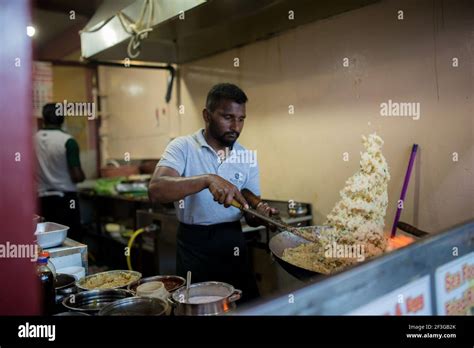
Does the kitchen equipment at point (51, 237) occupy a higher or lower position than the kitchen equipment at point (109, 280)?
higher

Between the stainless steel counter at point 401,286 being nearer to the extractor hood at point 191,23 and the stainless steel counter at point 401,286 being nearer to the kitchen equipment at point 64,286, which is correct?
the kitchen equipment at point 64,286

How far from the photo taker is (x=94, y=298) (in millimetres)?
1263

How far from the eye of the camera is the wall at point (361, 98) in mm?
2035

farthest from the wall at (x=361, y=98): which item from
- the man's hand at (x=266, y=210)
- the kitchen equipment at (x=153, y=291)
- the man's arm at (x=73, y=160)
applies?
the kitchen equipment at (x=153, y=291)

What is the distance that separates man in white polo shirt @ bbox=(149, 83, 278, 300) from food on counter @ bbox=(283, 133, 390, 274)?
358 millimetres

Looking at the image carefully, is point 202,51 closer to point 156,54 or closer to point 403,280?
point 156,54

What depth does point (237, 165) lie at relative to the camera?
7.27 feet

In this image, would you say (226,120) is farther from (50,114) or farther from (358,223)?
(50,114)

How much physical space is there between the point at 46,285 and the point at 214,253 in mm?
986

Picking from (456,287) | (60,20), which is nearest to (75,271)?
(456,287)

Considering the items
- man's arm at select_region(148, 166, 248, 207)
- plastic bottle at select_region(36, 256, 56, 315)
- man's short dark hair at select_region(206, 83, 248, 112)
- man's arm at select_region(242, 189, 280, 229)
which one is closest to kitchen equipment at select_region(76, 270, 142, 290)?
plastic bottle at select_region(36, 256, 56, 315)

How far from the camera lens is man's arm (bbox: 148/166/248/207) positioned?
62.6 inches

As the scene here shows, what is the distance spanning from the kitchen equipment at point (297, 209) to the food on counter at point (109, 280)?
4.97 feet
